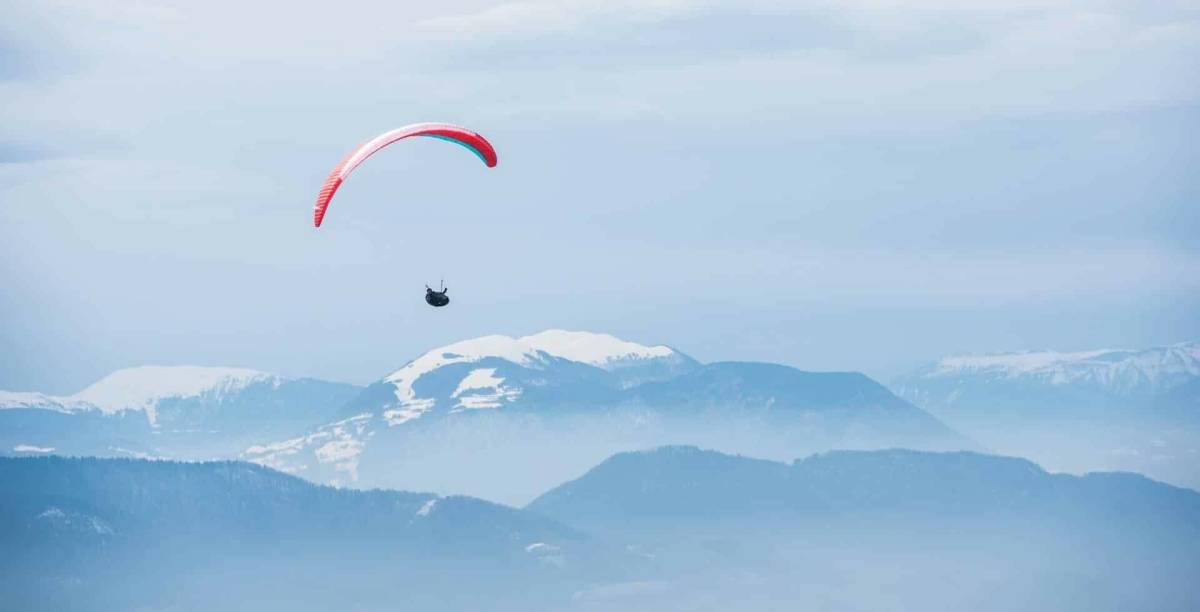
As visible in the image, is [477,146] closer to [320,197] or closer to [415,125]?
[415,125]

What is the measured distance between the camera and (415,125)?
157500 mm

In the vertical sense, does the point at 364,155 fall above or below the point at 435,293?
above

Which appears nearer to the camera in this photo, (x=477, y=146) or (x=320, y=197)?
(x=320, y=197)

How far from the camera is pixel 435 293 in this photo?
5989 inches

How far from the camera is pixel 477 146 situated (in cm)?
15850

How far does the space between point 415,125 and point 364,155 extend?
719 cm

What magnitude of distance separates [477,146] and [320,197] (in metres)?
17.8

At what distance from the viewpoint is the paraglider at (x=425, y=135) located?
14588 centimetres

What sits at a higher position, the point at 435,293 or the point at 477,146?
the point at 477,146

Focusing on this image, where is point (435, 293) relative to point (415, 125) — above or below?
below

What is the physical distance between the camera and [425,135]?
155375mm

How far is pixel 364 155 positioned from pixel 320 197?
8078 millimetres

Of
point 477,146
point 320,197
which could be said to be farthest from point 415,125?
point 320,197

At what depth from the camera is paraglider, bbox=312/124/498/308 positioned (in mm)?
145875
